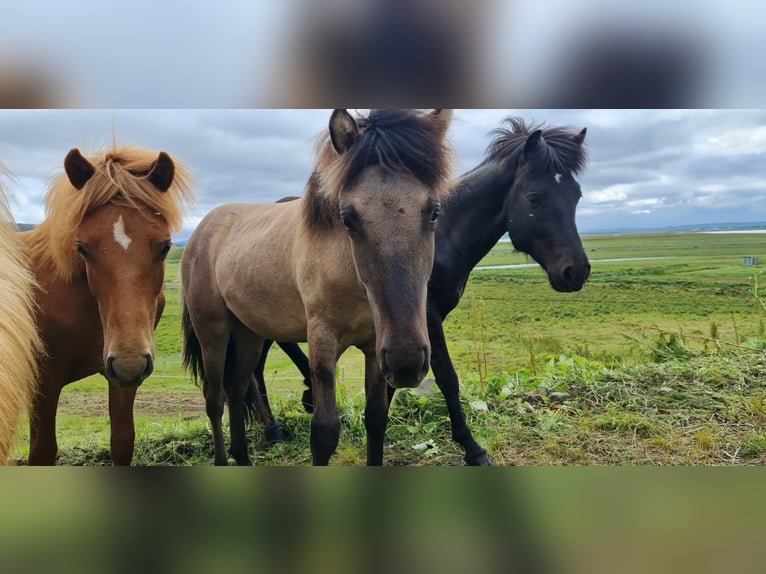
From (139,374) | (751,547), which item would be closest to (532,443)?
(751,547)

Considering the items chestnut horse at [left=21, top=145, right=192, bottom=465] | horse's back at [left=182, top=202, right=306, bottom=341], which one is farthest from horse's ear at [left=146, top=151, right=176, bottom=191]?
horse's back at [left=182, top=202, right=306, bottom=341]

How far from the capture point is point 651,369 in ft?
9.35

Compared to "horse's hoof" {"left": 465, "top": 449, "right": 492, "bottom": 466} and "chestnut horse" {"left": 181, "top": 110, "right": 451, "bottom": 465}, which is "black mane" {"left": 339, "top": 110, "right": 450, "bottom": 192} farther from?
"horse's hoof" {"left": 465, "top": 449, "right": 492, "bottom": 466}

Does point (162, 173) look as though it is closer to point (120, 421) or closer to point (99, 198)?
point (99, 198)

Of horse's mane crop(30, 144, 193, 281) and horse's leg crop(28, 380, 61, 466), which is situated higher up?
horse's mane crop(30, 144, 193, 281)

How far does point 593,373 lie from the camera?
2.82m

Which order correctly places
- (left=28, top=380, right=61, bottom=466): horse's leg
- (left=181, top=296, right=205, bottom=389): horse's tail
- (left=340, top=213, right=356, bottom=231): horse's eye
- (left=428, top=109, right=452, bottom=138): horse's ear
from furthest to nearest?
(left=181, top=296, right=205, bottom=389): horse's tail
(left=28, top=380, right=61, bottom=466): horse's leg
(left=428, top=109, right=452, bottom=138): horse's ear
(left=340, top=213, right=356, bottom=231): horse's eye

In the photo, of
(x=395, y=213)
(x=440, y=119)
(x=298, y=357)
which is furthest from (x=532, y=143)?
(x=298, y=357)

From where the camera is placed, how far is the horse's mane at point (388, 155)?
223cm

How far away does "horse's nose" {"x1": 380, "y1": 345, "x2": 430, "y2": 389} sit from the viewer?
2.01 metres

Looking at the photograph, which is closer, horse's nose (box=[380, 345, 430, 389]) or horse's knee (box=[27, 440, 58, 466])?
horse's nose (box=[380, 345, 430, 389])

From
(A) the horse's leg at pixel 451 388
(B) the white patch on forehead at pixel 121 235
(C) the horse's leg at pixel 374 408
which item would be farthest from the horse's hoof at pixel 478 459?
(B) the white patch on forehead at pixel 121 235

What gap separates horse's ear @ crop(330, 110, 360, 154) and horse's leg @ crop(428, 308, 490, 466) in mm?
891

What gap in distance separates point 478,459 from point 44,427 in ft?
6.50
